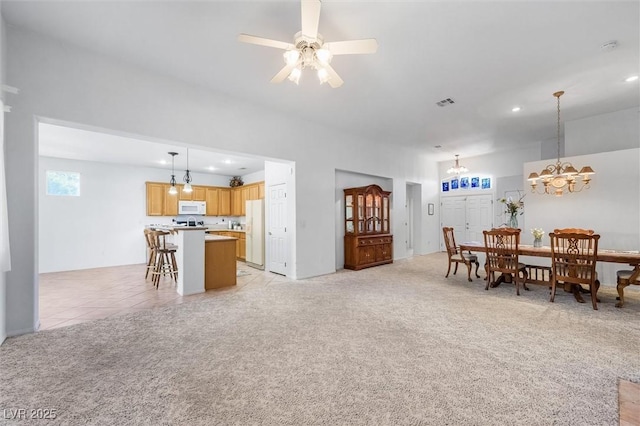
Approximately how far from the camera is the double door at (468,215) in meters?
8.49

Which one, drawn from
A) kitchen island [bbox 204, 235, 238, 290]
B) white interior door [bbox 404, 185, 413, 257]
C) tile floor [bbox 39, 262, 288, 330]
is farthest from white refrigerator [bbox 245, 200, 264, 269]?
white interior door [bbox 404, 185, 413, 257]

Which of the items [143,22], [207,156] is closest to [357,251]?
[207,156]

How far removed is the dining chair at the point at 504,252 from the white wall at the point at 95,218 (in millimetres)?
8594

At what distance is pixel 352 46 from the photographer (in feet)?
7.72

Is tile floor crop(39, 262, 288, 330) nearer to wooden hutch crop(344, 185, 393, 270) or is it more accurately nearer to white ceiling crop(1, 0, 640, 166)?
wooden hutch crop(344, 185, 393, 270)

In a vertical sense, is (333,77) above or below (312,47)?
below

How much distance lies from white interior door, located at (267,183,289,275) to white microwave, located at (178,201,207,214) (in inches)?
144

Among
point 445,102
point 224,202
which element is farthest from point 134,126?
point 224,202

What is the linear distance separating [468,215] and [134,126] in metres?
9.06

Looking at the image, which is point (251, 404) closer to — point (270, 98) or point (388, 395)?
point (388, 395)

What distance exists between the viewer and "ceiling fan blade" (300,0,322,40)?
197 centimetres

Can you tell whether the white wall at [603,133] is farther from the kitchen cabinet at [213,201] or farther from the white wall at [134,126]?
the kitchen cabinet at [213,201]

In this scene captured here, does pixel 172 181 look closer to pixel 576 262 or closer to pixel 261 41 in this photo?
pixel 261 41

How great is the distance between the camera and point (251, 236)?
7129 mm
